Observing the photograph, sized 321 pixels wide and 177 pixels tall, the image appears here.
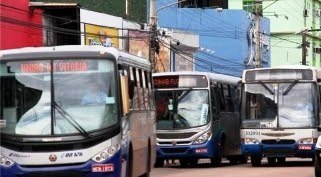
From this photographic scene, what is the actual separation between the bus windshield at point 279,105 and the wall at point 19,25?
350 inches

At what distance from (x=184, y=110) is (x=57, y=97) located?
34.6 ft

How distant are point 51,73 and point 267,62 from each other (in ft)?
175

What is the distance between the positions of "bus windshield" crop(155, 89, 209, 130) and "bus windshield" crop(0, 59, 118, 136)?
10071mm

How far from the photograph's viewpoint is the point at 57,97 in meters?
12.3

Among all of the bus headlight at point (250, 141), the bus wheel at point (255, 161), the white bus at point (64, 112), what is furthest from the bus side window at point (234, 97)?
the white bus at point (64, 112)

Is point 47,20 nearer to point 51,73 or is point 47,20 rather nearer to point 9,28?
point 9,28

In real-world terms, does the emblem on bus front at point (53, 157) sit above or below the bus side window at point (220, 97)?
below

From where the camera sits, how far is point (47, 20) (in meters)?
29.8

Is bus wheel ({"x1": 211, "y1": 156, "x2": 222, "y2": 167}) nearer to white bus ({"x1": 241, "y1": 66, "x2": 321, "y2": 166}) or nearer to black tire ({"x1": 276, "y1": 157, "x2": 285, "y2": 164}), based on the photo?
white bus ({"x1": 241, "y1": 66, "x2": 321, "y2": 166})

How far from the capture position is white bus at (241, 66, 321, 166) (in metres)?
22.0

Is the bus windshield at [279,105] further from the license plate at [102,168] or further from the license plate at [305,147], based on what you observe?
the license plate at [102,168]

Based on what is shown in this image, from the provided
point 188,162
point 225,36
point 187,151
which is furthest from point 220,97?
point 225,36

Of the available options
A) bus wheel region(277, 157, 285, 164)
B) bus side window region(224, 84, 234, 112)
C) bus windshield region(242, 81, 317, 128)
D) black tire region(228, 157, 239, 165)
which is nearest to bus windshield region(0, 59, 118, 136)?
bus windshield region(242, 81, 317, 128)

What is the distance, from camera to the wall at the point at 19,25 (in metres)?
25.8
